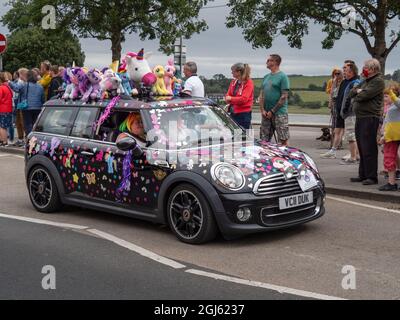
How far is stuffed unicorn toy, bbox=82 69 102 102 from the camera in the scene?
836 cm

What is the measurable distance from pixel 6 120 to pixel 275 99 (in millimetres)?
8727

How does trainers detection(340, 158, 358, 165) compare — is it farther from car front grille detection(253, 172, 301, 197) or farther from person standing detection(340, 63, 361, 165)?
car front grille detection(253, 172, 301, 197)

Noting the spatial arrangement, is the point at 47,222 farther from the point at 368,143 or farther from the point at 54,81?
the point at 54,81

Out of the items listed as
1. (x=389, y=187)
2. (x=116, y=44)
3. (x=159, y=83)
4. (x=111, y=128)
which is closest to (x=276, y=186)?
(x=111, y=128)

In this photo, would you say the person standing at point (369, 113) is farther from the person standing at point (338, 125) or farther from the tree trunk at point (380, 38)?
the tree trunk at point (380, 38)

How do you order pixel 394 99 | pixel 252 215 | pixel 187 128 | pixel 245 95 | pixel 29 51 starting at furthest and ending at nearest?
pixel 29 51 < pixel 245 95 < pixel 394 99 < pixel 187 128 < pixel 252 215

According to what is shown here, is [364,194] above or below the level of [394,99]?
below

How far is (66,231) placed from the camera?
299 inches

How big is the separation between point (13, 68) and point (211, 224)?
168 ft

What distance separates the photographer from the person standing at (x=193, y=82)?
11036mm

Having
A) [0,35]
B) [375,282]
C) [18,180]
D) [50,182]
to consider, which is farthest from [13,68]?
[375,282]

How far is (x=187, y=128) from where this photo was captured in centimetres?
751

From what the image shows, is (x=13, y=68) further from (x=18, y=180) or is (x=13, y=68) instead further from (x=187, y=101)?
(x=187, y=101)

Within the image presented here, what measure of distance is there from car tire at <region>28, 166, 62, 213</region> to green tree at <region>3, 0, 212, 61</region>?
15.2 metres
